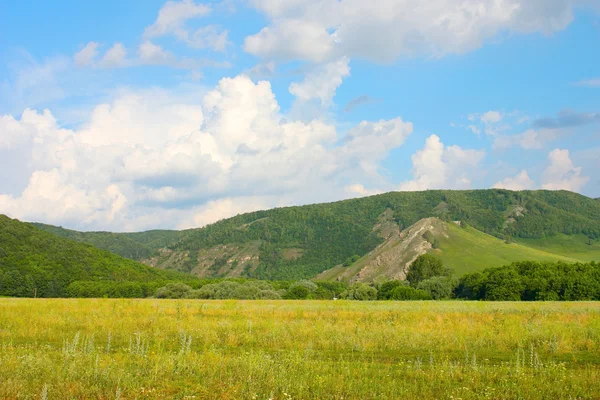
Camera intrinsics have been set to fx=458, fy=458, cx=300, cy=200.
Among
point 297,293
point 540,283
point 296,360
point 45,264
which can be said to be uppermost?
point 296,360

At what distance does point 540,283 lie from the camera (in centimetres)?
8800

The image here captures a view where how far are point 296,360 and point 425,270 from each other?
384ft

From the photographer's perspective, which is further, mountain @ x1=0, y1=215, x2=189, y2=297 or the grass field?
mountain @ x1=0, y1=215, x2=189, y2=297

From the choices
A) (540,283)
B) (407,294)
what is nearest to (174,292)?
(407,294)

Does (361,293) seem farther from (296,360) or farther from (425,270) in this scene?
(296,360)

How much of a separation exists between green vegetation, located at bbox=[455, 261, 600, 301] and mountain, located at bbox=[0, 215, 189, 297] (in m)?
118

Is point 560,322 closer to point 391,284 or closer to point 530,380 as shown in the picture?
point 530,380

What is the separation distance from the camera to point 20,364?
559 inches

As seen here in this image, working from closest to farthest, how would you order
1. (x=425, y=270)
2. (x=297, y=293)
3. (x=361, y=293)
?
(x=361, y=293) < (x=297, y=293) < (x=425, y=270)

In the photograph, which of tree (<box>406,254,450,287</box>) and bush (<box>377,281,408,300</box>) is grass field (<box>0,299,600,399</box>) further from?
tree (<box>406,254,450,287</box>)

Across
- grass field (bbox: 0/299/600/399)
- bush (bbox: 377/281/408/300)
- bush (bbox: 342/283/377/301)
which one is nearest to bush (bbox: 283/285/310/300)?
bush (bbox: 342/283/377/301)

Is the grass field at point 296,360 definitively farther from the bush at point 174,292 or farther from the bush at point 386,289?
the bush at point 386,289

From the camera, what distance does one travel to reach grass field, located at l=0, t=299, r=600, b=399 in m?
12.9

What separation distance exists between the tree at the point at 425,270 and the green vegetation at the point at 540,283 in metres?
25.2
